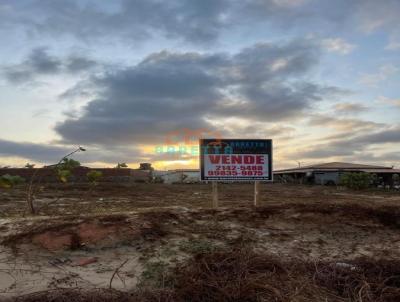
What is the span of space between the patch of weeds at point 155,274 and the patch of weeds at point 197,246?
0.73 metres

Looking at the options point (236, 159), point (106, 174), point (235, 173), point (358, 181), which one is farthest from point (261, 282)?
point (106, 174)

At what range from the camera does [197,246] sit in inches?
339

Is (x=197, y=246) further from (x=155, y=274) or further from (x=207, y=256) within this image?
(x=155, y=274)

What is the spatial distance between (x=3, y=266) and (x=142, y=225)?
9.44 feet

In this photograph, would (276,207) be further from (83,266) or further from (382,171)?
(382,171)

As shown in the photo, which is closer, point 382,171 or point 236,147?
point 236,147

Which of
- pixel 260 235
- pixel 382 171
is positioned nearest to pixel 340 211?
pixel 260 235

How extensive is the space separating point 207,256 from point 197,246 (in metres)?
0.73

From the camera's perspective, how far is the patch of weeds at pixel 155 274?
7.19 metres

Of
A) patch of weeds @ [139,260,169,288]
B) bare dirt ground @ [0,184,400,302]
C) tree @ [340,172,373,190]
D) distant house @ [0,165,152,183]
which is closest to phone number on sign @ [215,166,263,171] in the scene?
bare dirt ground @ [0,184,400,302]

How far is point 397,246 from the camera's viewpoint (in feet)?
31.7

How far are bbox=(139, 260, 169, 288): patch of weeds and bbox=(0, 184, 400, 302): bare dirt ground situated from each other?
2 centimetres

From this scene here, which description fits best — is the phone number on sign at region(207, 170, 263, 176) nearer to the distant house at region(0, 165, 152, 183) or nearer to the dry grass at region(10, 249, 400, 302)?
the dry grass at region(10, 249, 400, 302)

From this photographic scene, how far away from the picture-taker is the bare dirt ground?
267 inches
